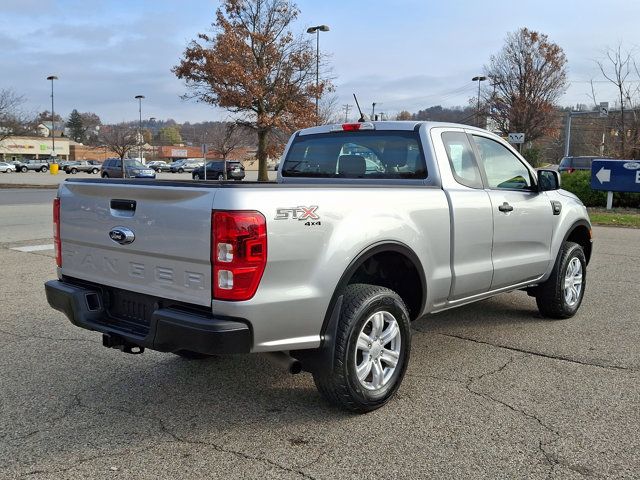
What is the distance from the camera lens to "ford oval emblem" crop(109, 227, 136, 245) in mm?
3434

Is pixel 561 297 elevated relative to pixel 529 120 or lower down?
lower down

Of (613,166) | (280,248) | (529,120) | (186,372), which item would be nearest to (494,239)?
(280,248)

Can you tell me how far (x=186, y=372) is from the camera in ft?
14.5

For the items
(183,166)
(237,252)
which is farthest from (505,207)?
(183,166)

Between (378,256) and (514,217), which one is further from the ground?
(514,217)

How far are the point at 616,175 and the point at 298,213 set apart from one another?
1629cm

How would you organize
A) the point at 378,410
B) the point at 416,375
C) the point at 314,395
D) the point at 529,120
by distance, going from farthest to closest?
1. the point at 529,120
2. the point at 416,375
3. the point at 314,395
4. the point at 378,410

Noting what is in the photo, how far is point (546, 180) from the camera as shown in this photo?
5.39 metres

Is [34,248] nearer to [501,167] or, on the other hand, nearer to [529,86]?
[501,167]

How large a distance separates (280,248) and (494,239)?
2.31m

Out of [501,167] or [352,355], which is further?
[501,167]

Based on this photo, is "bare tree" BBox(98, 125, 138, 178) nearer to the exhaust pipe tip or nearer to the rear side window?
the rear side window

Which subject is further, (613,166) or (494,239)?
(613,166)

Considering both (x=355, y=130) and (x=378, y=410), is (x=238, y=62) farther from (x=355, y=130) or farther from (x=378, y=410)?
(x=378, y=410)
